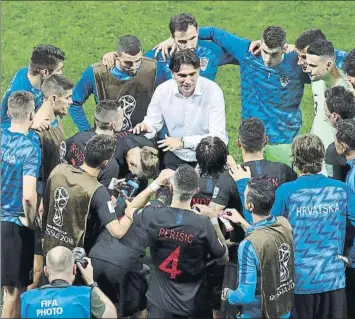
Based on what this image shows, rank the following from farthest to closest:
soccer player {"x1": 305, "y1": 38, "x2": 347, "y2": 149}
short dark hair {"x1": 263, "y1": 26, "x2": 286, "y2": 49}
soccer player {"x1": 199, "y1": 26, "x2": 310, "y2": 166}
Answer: soccer player {"x1": 199, "y1": 26, "x2": 310, "y2": 166} < short dark hair {"x1": 263, "y1": 26, "x2": 286, "y2": 49} < soccer player {"x1": 305, "y1": 38, "x2": 347, "y2": 149}

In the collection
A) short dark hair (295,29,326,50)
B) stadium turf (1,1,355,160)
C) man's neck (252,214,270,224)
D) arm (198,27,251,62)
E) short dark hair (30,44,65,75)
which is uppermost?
stadium turf (1,1,355,160)

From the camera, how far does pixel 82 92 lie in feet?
31.7

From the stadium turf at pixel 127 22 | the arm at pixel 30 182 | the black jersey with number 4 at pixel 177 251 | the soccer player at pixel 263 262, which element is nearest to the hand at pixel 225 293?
the soccer player at pixel 263 262

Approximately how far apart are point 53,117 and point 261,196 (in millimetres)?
2449

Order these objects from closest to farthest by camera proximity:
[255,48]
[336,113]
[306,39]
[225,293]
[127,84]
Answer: [225,293] → [336,113] → [306,39] → [127,84] → [255,48]

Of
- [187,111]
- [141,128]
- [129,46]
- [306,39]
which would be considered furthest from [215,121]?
[306,39]

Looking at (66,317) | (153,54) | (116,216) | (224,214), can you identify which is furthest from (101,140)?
(153,54)

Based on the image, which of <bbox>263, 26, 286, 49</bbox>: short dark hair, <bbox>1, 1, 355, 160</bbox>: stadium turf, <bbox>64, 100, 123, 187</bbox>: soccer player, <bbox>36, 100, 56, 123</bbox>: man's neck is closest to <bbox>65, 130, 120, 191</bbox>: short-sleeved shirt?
<bbox>64, 100, 123, 187</bbox>: soccer player

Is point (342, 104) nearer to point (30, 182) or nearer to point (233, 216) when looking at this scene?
point (233, 216)

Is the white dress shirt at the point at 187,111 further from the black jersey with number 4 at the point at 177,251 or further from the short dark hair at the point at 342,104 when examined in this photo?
the black jersey with number 4 at the point at 177,251

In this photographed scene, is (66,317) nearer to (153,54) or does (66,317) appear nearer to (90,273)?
(90,273)

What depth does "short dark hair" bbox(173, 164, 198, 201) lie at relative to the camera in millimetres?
7012

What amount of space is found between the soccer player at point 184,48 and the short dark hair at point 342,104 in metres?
1.70

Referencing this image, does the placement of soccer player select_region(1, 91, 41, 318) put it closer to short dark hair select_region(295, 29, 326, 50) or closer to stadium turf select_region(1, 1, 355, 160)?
short dark hair select_region(295, 29, 326, 50)
